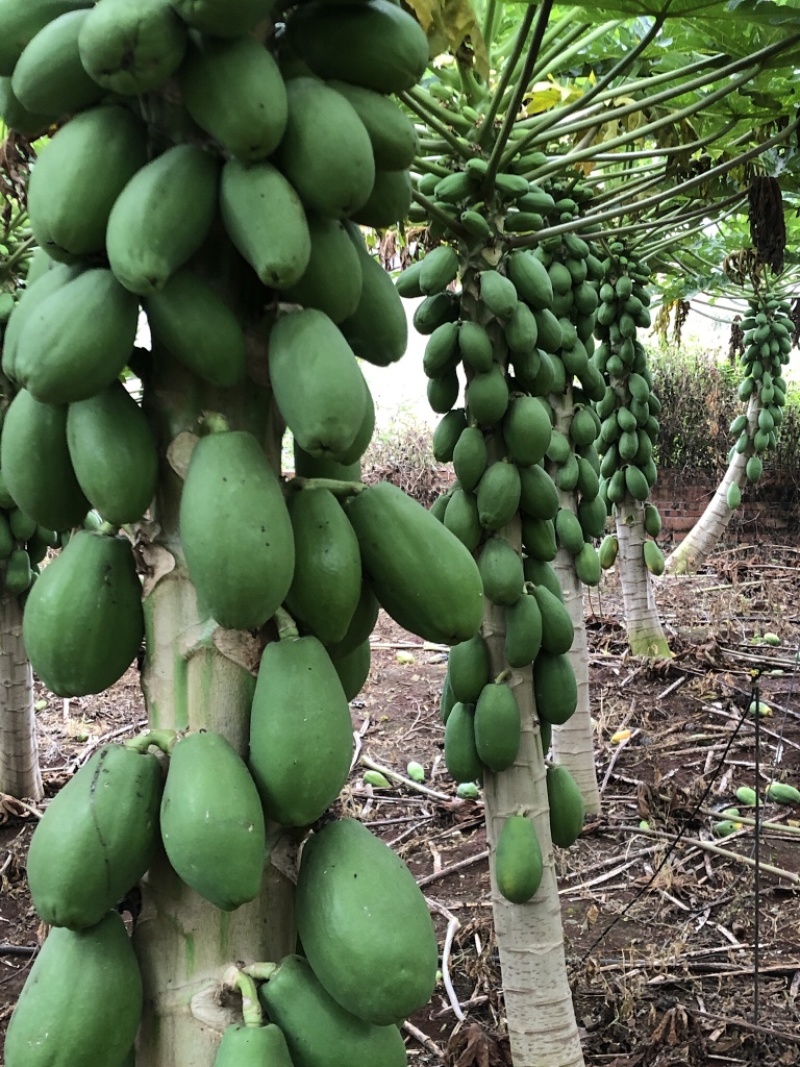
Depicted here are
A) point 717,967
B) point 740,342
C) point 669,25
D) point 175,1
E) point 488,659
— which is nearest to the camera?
point 175,1

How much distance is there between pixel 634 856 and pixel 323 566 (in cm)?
321

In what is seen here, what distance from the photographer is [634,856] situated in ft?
11.9

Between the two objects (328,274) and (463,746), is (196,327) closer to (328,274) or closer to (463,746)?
(328,274)

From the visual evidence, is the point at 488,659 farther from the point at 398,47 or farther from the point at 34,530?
the point at 34,530

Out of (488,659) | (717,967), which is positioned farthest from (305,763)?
(717,967)

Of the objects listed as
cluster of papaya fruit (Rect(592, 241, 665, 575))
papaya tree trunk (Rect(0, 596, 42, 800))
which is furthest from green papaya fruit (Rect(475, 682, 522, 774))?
cluster of papaya fruit (Rect(592, 241, 665, 575))

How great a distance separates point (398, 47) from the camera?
0.84 m

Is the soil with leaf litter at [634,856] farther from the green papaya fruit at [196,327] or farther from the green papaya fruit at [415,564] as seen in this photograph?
the green papaya fruit at [196,327]

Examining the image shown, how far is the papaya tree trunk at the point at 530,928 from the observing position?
2.18m

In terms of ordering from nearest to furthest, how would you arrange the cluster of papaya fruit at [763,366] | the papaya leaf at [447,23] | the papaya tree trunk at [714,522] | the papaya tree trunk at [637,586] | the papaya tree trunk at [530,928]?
the papaya leaf at [447,23] < the papaya tree trunk at [530,928] < the papaya tree trunk at [637,586] < the cluster of papaya fruit at [763,366] < the papaya tree trunk at [714,522]

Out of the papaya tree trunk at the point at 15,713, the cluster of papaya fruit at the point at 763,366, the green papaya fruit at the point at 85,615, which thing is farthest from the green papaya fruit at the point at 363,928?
the cluster of papaya fruit at the point at 763,366

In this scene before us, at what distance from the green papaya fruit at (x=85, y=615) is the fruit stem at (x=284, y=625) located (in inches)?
4.9

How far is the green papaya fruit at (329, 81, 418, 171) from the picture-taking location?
0.85 meters

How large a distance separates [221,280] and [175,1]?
22 centimetres
